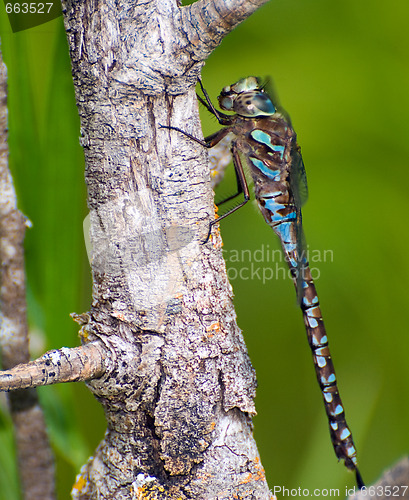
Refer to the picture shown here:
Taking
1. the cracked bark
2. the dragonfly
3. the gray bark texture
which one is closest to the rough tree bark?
the gray bark texture

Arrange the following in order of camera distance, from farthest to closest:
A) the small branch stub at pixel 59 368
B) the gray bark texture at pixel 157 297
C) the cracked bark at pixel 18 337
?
the cracked bark at pixel 18 337
the gray bark texture at pixel 157 297
the small branch stub at pixel 59 368

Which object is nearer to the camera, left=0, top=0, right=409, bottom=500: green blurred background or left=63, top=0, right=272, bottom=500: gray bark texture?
left=63, top=0, right=272, bottom=500: gray bark texture

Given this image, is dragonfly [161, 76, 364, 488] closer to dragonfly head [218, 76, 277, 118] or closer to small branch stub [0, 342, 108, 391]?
dragonfly head [218, 76, 277, 118]

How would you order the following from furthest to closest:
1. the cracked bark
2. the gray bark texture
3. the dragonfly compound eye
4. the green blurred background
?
the green blurred background → the dragonfly compound eye → the cracked bark → the gray bark texture

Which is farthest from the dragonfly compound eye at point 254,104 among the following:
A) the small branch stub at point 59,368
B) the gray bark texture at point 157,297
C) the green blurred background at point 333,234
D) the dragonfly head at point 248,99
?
the small branch stub at point 59,368

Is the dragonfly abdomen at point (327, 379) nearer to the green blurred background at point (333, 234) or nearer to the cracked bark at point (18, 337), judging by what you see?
the green blurred background at point (333, 234)

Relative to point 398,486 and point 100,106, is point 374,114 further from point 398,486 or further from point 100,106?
point 398,486

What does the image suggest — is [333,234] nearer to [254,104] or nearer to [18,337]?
[254,104]
